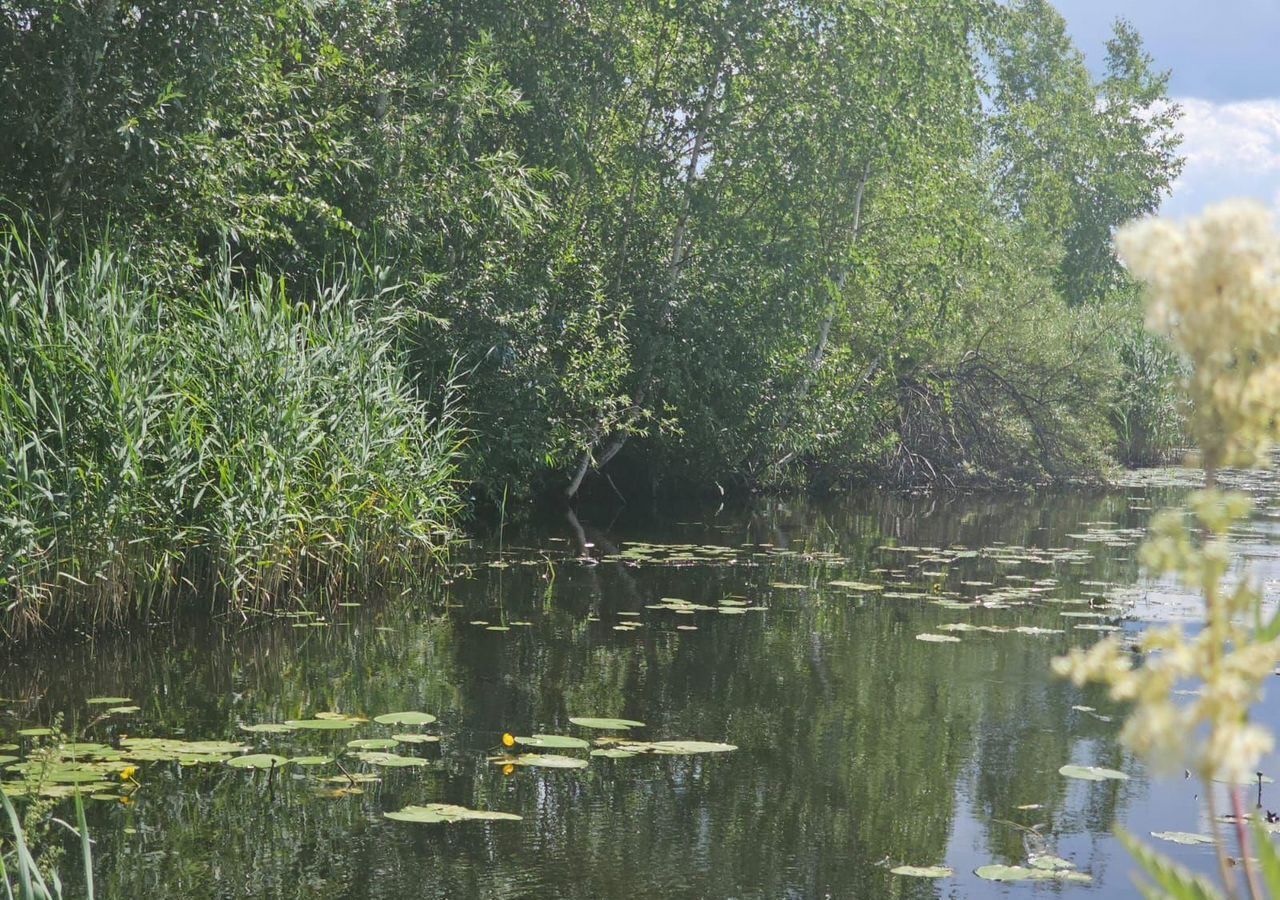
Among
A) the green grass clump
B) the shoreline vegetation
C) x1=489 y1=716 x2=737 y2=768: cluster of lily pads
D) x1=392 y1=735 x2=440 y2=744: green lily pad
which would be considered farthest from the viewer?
the shoreline vegetation

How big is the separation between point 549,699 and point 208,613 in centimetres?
302

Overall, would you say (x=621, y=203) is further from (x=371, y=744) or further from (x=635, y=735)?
(x=371, y=744)

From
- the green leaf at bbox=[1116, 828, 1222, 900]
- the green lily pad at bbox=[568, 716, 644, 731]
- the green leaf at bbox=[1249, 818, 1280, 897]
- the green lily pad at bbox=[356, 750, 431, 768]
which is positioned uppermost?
the green leaf at bbox=[1249, 818, 1280, 897]

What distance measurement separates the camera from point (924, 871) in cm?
497

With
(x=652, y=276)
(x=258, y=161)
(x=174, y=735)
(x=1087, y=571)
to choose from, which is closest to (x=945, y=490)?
(x=652, y=276)

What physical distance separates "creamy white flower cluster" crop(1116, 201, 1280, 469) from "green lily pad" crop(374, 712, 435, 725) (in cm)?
590

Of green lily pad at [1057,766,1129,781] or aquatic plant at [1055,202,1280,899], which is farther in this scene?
green lily pad at [1057,766,1129,781]

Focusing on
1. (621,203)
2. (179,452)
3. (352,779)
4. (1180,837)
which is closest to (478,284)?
(621,203)

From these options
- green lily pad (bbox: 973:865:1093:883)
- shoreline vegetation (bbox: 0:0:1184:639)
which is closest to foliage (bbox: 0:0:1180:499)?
shoreline vegetation (bbox: 0:0:1184:639)

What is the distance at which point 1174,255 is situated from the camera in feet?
3.54

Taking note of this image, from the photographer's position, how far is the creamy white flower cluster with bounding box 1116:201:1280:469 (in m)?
1.05

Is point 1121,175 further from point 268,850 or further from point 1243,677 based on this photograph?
point 1243,677

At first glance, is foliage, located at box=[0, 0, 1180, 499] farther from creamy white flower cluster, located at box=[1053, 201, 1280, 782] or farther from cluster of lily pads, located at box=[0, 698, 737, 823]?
creamy white flower cluster, located at box=[1053, 201, 1280, 782]

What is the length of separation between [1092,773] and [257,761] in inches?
146
